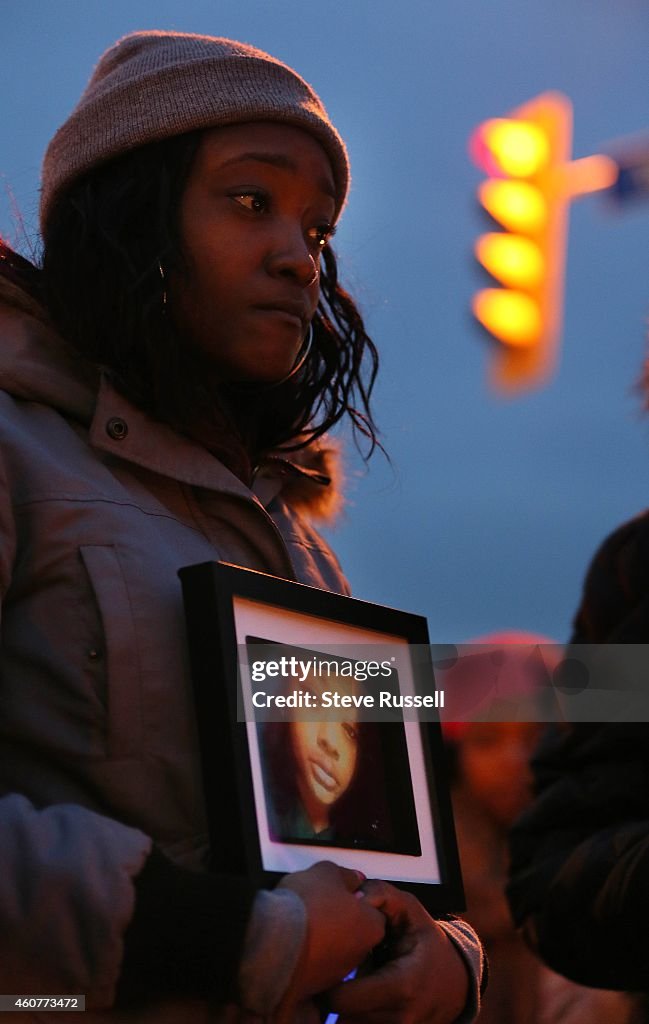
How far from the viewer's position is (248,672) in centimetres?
160

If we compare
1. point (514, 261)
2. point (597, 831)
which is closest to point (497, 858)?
point (597, 831)

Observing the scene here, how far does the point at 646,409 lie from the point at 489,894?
2.02 m

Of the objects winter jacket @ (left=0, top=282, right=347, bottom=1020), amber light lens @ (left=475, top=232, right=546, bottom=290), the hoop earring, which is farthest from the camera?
amber light lens @ (left=475, top=232, right=546, bottom=290)

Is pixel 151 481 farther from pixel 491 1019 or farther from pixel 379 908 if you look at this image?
pixel 491 1019

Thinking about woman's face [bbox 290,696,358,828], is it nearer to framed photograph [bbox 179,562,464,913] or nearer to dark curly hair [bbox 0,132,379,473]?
framed photograph [bbox 179,562,464,913]

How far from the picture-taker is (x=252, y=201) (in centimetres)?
202

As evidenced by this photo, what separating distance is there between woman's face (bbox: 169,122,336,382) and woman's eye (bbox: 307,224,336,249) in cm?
7

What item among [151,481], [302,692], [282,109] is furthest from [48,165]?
[302,692]

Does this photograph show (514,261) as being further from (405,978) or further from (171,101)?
(405,978)

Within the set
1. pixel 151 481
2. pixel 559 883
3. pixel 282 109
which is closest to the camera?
pixel 151 481

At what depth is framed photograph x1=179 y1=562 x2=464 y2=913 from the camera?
1.55 meters

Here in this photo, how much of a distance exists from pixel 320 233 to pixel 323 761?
92 cm

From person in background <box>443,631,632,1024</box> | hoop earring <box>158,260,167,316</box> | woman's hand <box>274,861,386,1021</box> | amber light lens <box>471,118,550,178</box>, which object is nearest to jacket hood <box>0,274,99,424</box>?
hoop earring <box>158,260,167,316</box>

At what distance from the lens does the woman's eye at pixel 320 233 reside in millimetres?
2147
